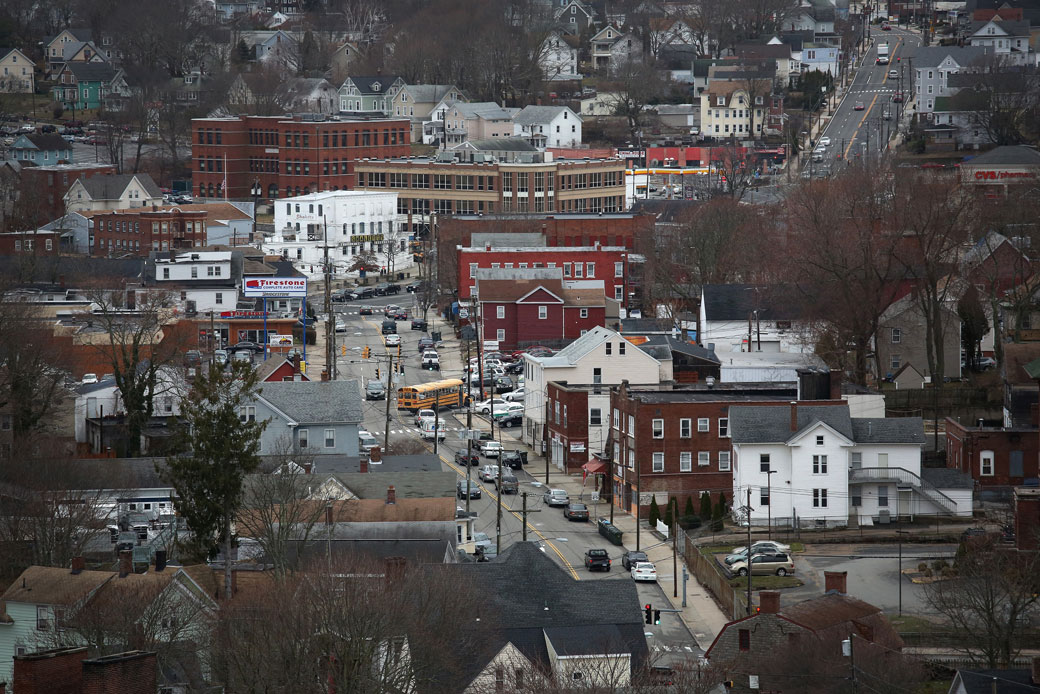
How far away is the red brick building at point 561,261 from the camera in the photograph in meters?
106

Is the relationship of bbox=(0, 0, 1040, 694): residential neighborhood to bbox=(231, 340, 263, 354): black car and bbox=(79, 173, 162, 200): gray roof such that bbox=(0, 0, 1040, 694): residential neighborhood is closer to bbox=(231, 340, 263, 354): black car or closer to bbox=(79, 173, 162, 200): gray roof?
bbox=(79, 173, 162, 200): gray roof

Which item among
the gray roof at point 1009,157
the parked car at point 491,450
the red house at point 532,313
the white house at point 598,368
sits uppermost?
the gray roof at point 1009,157

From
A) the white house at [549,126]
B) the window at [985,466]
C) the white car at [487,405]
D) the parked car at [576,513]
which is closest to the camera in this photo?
the parked car at [576,513]

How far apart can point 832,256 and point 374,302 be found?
134 ft

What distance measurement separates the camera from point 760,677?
1736 inches

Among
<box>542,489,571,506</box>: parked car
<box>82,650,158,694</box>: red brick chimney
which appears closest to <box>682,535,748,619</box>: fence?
<box>542,489,571,506</box>: parked car

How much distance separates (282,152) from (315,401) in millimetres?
86350

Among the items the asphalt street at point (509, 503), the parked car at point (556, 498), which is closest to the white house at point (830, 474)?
the asphalt street at point (509, 503)

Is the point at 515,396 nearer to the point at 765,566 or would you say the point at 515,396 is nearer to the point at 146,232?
the point at 765,566

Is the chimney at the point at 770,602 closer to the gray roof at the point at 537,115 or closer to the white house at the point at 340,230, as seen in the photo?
the white house at the point at 340,230

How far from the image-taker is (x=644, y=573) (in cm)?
5666

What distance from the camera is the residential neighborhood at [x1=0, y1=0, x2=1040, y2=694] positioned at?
43.8m

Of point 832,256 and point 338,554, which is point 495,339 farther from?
point 338,554

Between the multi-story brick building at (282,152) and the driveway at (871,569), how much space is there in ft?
313
